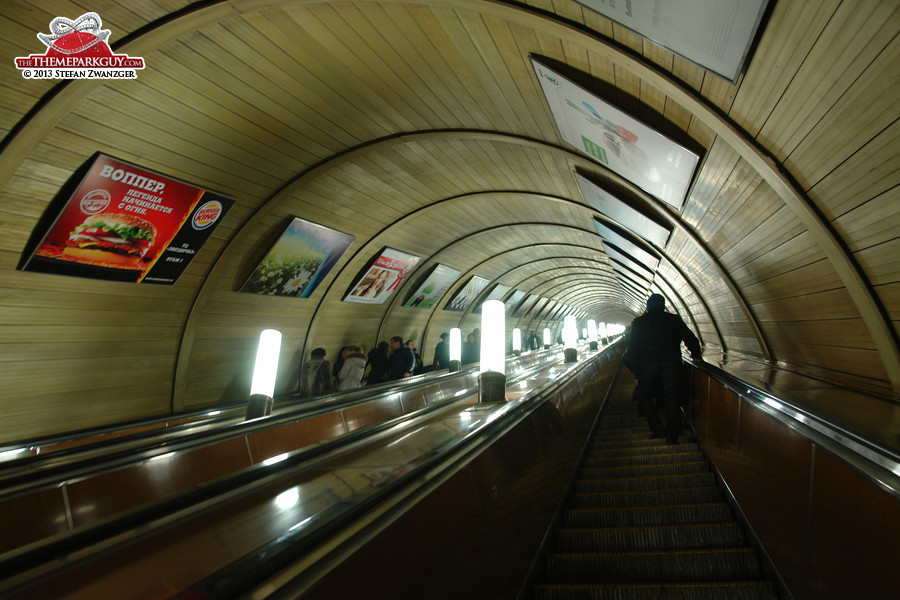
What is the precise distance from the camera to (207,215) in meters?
6.34

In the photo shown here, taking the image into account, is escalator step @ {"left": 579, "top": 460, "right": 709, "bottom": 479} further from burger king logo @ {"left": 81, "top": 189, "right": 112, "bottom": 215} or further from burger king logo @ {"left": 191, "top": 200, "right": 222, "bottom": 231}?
burger king logo @ {"left": 81, "top": 189, "right": 112, "bottom": 215}

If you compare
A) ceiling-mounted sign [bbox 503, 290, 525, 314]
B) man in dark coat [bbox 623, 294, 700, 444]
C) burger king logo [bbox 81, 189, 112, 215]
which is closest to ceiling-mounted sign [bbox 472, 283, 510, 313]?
ceiling-mounted sign [bbox 503, 290, 525, 314]

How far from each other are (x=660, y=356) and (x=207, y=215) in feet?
21.6

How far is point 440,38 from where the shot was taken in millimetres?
4473

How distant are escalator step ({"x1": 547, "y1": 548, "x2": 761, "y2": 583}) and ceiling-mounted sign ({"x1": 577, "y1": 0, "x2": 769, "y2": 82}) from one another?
9.90ft

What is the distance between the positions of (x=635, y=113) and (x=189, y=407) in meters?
8.47

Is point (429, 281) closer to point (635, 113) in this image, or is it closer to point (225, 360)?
point (225, 360)

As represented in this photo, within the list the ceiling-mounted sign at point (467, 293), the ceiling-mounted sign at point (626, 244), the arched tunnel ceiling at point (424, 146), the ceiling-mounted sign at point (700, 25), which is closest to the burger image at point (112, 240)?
the arched tunnel ceiling at point (424, 146)

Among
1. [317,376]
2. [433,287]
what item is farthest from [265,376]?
[433,287]

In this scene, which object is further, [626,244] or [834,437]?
[626,244]

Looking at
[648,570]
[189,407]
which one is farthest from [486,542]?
[189,407]

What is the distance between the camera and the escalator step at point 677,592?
90.6 inches

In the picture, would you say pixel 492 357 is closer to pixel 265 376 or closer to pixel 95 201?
pixel 265 376

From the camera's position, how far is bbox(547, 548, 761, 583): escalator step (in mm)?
2627
